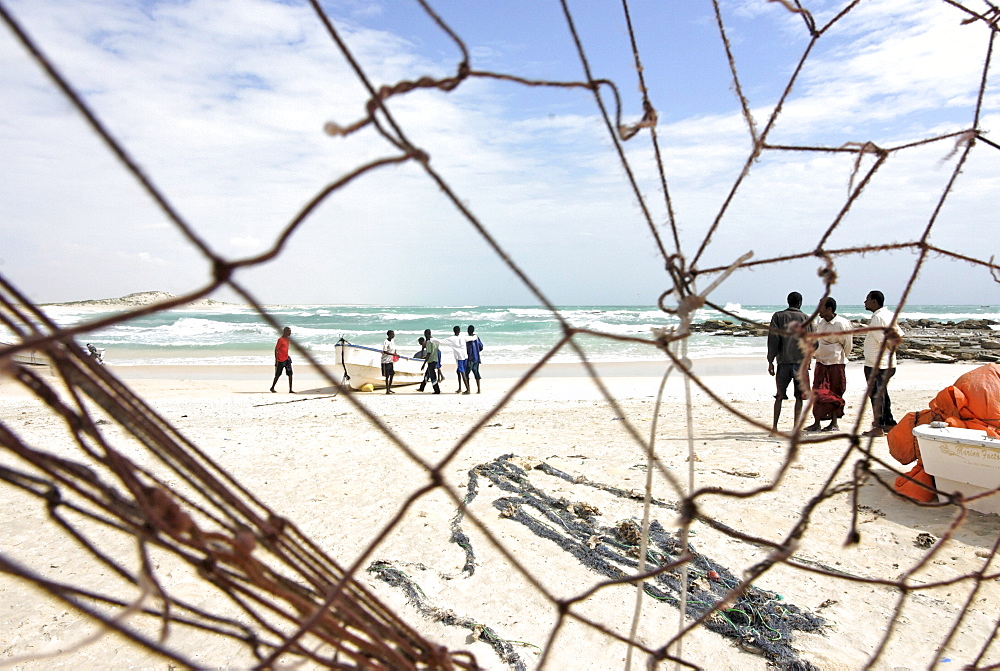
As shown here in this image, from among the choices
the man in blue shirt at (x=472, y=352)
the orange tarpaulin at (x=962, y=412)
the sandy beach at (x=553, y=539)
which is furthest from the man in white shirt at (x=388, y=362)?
the orange tarpaulin at (x=962, y=412)

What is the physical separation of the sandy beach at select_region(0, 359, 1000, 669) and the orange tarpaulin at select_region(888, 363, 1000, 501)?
10.8 inches

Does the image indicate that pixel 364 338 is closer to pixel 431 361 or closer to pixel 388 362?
pixel 388 362

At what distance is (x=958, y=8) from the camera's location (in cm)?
191

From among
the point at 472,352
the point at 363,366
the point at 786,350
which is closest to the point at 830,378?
the point at 786,350

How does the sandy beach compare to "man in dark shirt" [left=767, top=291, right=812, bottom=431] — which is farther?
"man in dark shirt" [left=767, top=291, right=812, bottom=431]

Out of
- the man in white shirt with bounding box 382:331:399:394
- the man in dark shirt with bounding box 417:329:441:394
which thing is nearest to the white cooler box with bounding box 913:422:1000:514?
the man in dark shirt with bounding box 417:329:441:394

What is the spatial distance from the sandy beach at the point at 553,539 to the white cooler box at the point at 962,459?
0.88 feet

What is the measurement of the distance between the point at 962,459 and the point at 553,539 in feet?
8.86

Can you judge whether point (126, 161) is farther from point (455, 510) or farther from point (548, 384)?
point (548, 384)

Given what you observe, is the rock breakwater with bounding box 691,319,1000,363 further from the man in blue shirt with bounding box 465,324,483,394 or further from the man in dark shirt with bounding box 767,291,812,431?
the man in dark shirt with bounding box 767,291,812,431

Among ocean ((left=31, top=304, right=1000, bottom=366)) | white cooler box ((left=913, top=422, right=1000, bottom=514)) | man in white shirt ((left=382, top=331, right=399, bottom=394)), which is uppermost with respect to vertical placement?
white cooler box ((left=913, top=422, right=1000, bottom=514))

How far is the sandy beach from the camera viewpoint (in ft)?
9.67

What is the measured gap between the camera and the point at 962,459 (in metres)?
4.19

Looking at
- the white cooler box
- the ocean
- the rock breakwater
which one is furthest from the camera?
the ocean
